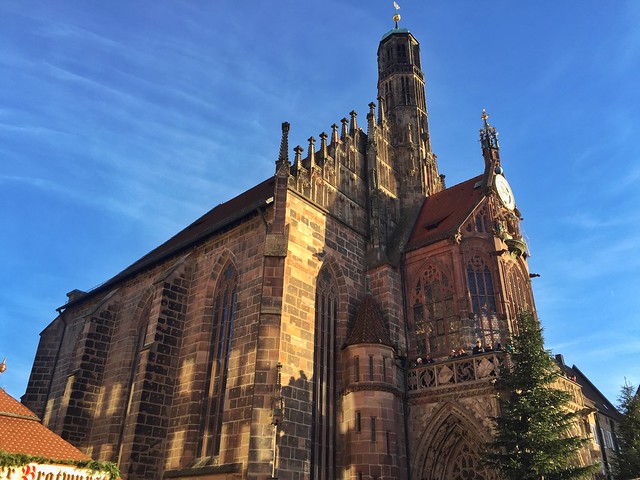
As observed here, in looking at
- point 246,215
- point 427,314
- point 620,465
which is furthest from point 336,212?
point 620,465

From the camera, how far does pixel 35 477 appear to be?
10.7 meters

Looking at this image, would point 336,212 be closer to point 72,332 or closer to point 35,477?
point 35,477

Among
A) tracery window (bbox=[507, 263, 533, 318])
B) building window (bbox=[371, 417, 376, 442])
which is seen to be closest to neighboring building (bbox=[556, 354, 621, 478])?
tracery window (bbox=[507, 263, 533, 318])

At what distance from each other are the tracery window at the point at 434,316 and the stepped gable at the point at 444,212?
1.61 m

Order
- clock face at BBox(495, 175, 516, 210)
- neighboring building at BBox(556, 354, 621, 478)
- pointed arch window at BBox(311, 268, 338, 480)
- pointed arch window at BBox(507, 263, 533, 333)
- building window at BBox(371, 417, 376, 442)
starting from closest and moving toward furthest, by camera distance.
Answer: pointed arch window at BBox(311, 268, 338, 480) → building window at BBox(371, 417, 376, 442) → pointed arch window at BBox(507, 263, 533, 333) → clock face at BBox(495, 175, 516, 210) → neighboring building at BBox(556, 354, 621, 478)

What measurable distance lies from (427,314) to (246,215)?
337 inches

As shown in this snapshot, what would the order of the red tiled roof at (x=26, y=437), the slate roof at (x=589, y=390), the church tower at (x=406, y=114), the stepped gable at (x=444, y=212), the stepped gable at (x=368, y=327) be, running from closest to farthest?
the red tiled roof at (x=26, y=437), the stepped gable at (x=368, y=327), the stepped gable at (x=444, y=212), the church tower at (x=406, y=114), the slate roof at (x=589, y=390)

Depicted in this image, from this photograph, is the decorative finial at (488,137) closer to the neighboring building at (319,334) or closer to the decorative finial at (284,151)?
the neighboring building at (319,334)

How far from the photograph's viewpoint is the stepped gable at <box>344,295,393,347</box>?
19.9 metres

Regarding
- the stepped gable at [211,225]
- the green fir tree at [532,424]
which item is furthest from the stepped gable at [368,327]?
the stepped gable at [211,225]

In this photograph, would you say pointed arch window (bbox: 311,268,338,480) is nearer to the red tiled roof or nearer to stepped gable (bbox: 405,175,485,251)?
stepped gable (bbox: 405,175,485,251)

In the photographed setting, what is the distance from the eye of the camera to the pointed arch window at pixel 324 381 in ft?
59.2

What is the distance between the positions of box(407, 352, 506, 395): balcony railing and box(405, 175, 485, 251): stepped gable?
5.55m

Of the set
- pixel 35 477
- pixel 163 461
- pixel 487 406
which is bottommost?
pixel 35 477
